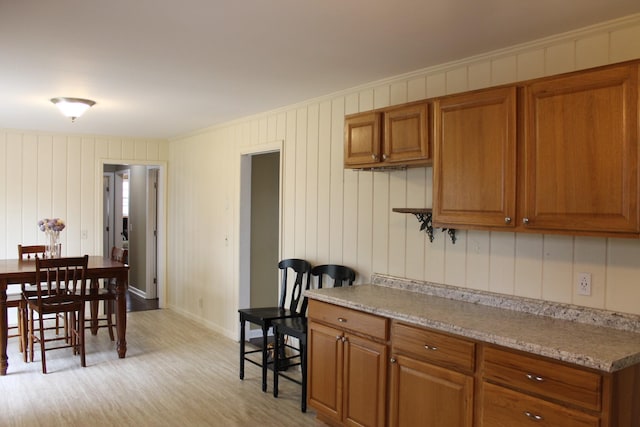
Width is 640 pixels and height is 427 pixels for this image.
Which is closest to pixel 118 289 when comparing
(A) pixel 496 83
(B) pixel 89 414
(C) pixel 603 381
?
(B) pixel 89 414

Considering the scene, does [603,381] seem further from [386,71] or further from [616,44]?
[386,71]

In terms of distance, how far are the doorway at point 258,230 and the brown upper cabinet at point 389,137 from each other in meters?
2.18

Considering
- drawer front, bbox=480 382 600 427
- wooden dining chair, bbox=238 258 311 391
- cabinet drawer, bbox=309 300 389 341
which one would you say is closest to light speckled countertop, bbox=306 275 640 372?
cabinet drawer, bbox=309 300 389 341

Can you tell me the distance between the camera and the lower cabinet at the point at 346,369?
309 cm

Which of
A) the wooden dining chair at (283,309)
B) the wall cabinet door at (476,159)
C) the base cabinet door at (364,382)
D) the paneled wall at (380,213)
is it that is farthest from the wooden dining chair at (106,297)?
the wall cabinet door at (476,159)

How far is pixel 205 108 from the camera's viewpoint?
5113 mm

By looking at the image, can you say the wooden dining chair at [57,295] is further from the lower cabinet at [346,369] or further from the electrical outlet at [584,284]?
the electrical outlet at [584,284]

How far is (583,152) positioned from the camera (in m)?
2.38

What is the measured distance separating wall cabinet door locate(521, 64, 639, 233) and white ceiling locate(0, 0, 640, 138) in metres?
0.39

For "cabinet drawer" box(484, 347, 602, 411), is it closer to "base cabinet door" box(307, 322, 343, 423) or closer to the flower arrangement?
"base cabinet door" box(307, 322, 343, 423)

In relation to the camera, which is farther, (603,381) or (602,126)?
(602,126)

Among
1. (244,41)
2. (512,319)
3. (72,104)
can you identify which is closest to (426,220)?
(512,319)

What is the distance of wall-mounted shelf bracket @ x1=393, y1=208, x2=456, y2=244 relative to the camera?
3330mm

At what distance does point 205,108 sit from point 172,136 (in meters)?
2.28
